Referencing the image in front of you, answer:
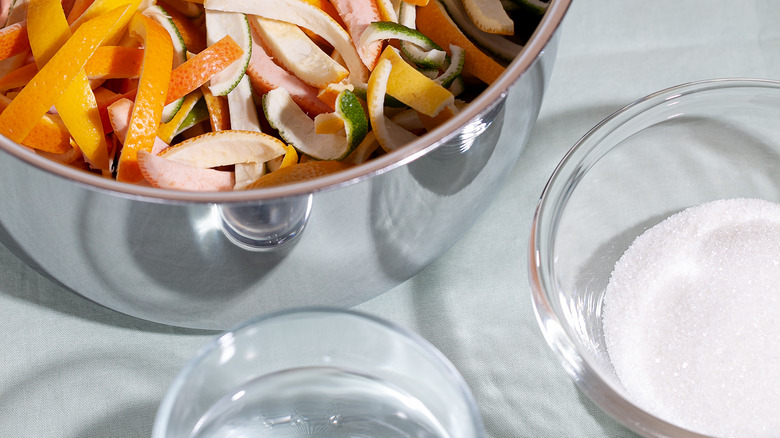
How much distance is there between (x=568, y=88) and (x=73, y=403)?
644mm

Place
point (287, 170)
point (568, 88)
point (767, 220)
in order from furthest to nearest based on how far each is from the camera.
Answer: point (568, 88), point (767, 220), point (287, 170)

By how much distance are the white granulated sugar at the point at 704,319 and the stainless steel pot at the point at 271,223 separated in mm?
175

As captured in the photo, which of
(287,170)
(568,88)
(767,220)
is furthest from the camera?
(568,88)

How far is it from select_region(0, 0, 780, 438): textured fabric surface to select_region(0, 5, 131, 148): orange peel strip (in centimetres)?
21

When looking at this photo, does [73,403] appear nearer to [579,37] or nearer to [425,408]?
[425,408]

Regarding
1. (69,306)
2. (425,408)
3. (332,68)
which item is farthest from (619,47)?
(69,306)

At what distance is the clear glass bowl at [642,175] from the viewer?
0.74 metres

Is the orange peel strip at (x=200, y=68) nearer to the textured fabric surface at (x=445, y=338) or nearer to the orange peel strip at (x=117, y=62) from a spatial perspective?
the orange peel strip at (x=117, y=62)

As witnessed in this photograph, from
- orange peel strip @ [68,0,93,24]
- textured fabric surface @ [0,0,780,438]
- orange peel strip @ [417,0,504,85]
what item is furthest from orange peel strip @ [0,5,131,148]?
orange peel strip @ [417,0,504,85]

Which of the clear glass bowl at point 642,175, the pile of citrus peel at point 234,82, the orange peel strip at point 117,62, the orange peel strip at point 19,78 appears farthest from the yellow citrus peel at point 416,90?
the orange peel strip at point 19,78

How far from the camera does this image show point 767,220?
30.8 inches

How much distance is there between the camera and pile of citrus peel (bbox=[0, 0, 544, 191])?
67 cm

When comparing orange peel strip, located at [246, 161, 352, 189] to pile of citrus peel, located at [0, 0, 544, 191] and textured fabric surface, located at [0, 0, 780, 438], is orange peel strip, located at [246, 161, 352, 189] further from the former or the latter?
textured fabric surface, located at [0, 0, 780, 438]

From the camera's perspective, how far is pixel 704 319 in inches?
28.3
